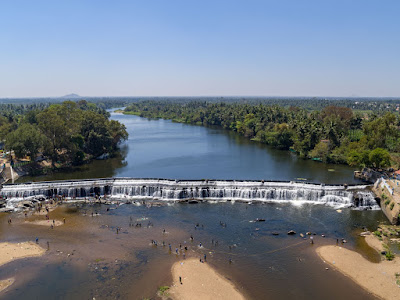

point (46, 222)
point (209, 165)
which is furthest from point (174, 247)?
point (209, 165)

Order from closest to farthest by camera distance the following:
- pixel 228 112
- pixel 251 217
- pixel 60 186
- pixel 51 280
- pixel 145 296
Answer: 1. pixel 145 296
2. pixel 51 280
3. pixel 251 217
4. pixel 60 186
5. pixel 228 112

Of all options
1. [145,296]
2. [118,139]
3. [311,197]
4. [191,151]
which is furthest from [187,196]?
[118,139]

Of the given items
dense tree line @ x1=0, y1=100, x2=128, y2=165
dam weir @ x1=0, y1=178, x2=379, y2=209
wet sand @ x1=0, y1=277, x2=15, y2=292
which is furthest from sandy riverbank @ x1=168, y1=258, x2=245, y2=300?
dense tree line @ x1=0, y1=100, x2=128, y2=165

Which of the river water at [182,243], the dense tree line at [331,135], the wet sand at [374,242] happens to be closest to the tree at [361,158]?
the dense tree line at [331,135]

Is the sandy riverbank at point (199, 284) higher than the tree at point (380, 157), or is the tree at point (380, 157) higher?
the tree at point (380, 157)

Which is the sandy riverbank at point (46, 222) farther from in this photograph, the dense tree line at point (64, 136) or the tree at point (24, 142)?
the dense tree line at point (64, 136)

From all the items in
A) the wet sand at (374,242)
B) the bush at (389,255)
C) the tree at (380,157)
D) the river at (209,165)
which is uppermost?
the tree at (380,157)

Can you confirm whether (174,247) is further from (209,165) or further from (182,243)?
(209,165)

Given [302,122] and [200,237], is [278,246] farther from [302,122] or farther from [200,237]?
[302,122]

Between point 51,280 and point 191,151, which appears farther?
point 191,151
